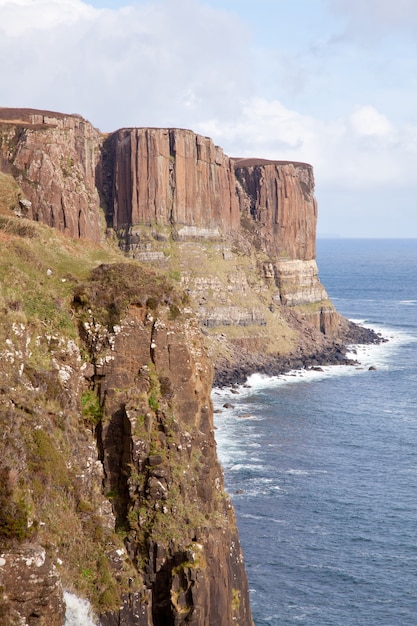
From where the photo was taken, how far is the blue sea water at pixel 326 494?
4675 centimetres

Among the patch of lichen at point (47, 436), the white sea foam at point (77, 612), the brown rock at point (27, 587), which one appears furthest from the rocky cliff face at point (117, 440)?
the brown rock at point (27, 587)

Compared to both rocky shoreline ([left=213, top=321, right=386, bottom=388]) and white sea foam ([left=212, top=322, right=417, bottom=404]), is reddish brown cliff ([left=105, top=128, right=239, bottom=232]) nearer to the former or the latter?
rocky shoreline ([left=213, top=321, right=386, bottom=388])

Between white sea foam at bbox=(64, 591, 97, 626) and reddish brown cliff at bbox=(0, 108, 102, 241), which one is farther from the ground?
reddish brown cliff at bbox=(0, 108, 102, 241)

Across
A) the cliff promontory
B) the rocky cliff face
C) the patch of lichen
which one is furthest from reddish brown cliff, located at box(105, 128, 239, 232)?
the patch of lichen

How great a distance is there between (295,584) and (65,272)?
87.8ft

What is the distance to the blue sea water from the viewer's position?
46750 millimetres

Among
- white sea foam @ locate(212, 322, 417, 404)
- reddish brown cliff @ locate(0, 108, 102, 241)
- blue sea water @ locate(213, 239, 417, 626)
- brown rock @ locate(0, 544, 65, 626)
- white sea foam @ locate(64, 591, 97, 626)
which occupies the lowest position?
blue sea water @ locate(213, 239, 417, 626)

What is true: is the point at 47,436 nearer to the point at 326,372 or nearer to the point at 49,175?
the point at 49,175

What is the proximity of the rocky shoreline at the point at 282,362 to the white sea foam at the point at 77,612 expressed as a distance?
267 feet

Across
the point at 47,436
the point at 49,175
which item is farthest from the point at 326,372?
the point at 47,436

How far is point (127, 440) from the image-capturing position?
26.0m

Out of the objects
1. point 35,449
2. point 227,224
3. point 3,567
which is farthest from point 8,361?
point 227,224

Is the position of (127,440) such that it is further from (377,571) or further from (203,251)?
(203,251)

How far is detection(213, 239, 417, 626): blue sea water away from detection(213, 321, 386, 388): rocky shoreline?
3.05 m
